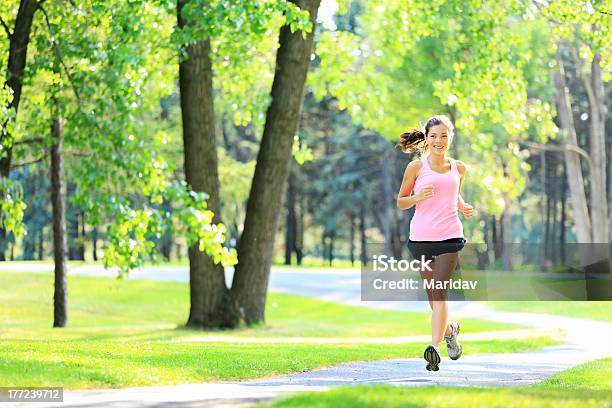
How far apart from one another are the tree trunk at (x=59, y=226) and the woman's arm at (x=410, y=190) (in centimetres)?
1404

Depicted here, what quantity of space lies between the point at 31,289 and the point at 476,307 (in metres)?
15.1

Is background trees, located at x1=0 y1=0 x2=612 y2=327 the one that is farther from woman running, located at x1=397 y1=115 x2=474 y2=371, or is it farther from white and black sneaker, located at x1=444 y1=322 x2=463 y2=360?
woman running, located at x1=397 y1=115 x2=474 y2=371

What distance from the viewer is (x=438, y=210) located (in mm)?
9641

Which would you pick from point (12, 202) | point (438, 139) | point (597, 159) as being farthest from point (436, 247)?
point (597, 159)

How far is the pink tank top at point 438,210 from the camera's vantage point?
379 inches

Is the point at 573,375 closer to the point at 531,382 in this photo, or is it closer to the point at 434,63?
the point at 531,382

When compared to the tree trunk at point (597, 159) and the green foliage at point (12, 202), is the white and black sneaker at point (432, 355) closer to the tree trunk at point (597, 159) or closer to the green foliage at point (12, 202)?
the green foliage at point (12, 202)

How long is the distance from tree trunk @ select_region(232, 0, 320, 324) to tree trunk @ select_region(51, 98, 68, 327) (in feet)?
15.6

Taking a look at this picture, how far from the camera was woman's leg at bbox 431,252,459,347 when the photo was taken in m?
9.70

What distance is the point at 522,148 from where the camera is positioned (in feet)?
210

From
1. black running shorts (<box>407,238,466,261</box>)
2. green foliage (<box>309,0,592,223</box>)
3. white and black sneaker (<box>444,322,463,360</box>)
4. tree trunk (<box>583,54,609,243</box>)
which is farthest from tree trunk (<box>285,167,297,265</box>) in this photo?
black running shorts (<box>407,238,466,261</box>)

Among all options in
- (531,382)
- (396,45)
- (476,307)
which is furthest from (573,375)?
(476,307)

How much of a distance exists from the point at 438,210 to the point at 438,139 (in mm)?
640

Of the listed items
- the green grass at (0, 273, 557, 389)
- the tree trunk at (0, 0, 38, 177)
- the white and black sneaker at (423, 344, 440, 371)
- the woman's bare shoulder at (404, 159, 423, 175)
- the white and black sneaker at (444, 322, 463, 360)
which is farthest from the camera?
the tree trunk at (0, 0, 38, 177)
